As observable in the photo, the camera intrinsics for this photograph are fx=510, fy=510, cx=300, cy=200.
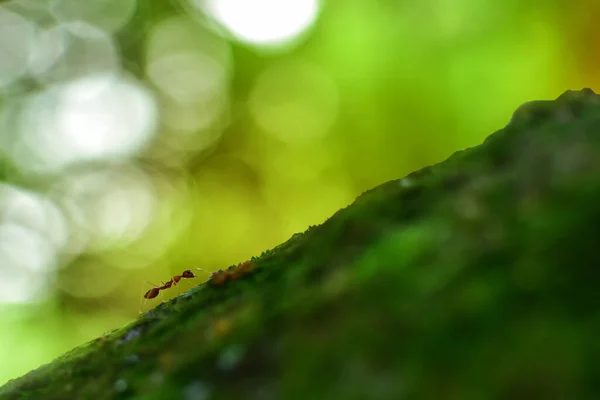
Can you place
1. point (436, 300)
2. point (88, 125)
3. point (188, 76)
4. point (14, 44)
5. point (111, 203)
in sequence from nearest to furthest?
point (436, 300), point (14, 44), point (188, 76), point (111, 203), point (88, 125)

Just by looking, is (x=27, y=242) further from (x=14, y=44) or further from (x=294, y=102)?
(x=294, y=102)

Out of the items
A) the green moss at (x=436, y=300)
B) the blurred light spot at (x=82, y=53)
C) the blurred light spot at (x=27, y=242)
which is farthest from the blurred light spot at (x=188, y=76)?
the green moss at (x=436, y=300)

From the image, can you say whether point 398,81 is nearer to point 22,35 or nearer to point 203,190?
point 203,190

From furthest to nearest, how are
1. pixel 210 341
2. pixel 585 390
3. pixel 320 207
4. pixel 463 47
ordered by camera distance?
pixel 320 207 < pixel 463 47 < pixel 210 341 < pixel 585 390

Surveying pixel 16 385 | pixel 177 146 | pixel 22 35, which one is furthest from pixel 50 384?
pixel 22 35

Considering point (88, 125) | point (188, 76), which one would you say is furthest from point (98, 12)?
point (88, 125)

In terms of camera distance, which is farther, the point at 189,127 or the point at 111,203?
the point at 111,203

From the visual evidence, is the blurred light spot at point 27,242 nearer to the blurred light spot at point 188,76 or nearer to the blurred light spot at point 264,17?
the blurred light spot at point 188,76
